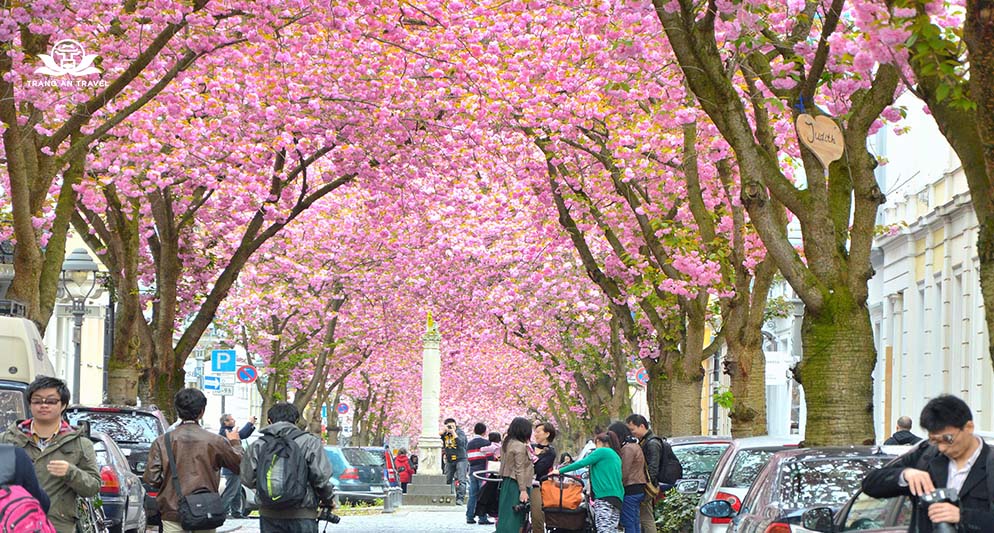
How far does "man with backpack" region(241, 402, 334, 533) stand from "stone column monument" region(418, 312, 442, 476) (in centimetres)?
2868

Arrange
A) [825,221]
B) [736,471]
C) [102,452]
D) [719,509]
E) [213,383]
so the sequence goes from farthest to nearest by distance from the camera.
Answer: [213,383] < [102,452] < [825,221] < [736,471] < [719,509]

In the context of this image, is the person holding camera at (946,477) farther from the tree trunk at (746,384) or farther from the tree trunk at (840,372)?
the tree trunk at (746,384)

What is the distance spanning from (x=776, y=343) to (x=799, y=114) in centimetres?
3775

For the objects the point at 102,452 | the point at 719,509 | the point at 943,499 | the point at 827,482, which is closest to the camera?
the point at 943,499

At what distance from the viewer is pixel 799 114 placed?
1595 centimetres

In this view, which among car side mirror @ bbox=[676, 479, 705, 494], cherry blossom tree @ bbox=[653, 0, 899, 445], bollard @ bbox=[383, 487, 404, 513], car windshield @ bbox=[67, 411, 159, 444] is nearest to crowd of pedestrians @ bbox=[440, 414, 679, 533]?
car side mirror @ bbox=[676, 479, 705, 494]

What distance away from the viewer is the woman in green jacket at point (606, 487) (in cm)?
1705

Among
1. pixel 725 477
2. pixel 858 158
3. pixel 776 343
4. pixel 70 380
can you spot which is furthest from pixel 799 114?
pixel 70 380

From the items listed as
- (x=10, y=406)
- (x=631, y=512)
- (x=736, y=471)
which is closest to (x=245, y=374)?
(x=631, y=512)

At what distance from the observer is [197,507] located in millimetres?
12141

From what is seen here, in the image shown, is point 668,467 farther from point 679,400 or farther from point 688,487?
point 679,400

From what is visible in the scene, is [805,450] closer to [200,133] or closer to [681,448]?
[681,448]

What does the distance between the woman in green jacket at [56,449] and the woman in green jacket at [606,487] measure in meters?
7.26

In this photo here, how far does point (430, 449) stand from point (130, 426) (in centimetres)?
2032
